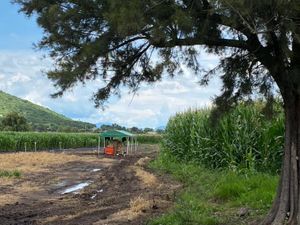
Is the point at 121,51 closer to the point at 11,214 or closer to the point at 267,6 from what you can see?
the point at 267,6

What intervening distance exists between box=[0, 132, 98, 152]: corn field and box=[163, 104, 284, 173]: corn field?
131 ft

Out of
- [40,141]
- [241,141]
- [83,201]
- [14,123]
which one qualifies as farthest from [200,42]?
[14,123]

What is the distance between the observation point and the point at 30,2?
A: 7.48 meters

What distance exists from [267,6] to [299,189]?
363cm

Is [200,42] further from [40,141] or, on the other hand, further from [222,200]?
[40,141]

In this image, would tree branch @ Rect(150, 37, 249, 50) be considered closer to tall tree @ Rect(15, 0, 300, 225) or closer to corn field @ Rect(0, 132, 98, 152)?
tall tree @ Rect(15, 0, 300, 225)

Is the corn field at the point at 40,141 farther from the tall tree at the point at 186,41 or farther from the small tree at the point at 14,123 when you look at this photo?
the tall tree at the point at 186,41

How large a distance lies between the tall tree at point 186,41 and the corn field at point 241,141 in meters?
3.96

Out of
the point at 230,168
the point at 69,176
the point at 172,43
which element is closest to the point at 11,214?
the point at 230,168

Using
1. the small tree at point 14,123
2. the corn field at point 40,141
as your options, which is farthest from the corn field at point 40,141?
the small tree at point 14,123

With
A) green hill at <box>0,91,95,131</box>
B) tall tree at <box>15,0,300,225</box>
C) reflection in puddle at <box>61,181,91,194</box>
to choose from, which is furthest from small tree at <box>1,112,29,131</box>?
tall tree at <box>15,0,300,225</box>

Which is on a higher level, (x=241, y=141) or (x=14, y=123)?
(x=14, y=123)

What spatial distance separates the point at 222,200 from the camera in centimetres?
1248

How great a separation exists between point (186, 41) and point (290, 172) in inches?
119
